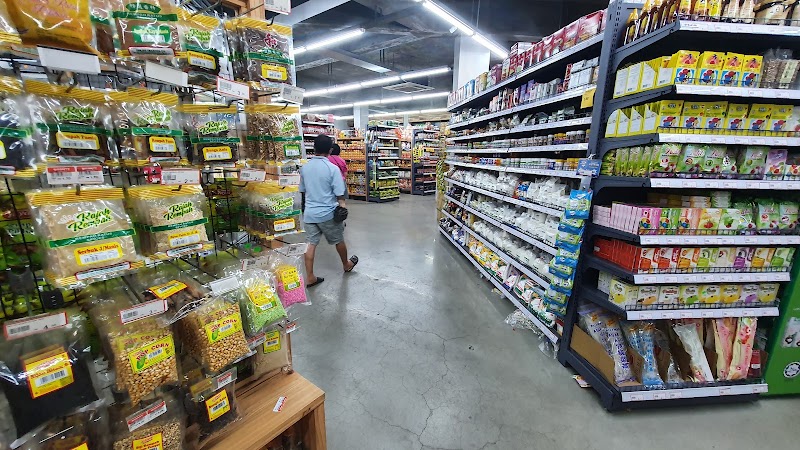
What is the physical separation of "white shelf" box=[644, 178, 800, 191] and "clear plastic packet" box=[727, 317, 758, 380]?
0.88 meters

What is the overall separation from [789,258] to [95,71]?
3546 millimetres

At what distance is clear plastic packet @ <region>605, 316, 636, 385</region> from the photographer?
2.10 m

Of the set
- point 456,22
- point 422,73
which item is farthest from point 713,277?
point 422,73

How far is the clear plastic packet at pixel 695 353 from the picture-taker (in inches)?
81.9

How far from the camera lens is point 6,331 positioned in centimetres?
77

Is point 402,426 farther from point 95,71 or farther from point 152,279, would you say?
point 95,71

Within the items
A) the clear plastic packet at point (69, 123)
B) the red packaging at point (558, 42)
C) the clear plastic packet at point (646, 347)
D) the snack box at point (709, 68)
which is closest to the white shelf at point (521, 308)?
the clear plastic packet at point (646, 347)

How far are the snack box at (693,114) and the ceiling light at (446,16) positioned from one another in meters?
4.69

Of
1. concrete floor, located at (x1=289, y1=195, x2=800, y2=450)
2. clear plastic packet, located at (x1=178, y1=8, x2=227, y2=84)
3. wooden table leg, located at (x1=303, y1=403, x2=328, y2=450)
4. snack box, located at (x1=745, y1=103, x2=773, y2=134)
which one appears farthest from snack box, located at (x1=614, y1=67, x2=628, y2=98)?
wooden table leg, located at (x1=303, y1=403, x2=328, y2=450)

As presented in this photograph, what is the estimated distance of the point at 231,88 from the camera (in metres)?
1.15

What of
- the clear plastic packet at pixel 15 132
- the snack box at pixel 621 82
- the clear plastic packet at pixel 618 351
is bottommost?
the clear plastic packet at pixel 618 351

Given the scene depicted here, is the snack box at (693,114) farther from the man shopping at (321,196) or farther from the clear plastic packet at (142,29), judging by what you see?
the man shopping at (321,196)

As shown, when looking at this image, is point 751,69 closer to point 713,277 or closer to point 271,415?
point 713,277

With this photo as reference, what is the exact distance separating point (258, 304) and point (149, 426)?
463mm
